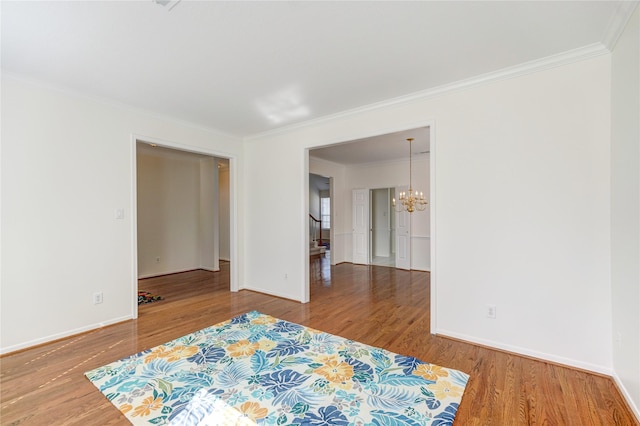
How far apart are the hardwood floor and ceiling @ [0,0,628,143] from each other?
273cm

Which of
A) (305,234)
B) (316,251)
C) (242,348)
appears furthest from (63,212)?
(316,251)

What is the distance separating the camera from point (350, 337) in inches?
Result: 123

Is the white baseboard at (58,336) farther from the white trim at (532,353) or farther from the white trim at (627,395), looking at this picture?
the white trim at (627,395)

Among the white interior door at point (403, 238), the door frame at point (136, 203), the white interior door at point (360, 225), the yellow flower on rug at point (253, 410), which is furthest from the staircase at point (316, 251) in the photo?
the yellow flower on rug at point (253, 410)

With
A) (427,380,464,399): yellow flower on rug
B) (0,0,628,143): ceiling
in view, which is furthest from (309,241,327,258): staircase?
Result: (427,380,464,399): yellow flower on rug

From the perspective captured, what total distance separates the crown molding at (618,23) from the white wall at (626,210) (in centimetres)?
4

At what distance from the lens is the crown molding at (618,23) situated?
186cm

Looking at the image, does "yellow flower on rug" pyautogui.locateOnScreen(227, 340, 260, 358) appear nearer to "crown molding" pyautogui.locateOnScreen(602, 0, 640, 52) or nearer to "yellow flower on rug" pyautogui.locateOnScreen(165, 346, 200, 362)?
"yellow flower on rug" pyautogui.locateOnScreen(165, 346, 200, 362)

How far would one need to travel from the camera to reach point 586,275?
2420 mm

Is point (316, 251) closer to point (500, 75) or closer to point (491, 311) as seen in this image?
point (491, 311)

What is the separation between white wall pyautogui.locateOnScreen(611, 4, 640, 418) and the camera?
1.87 metres

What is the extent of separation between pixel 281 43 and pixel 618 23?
8.12ft

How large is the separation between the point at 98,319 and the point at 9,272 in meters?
1.00

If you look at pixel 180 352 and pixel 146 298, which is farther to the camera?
pixel 146 298
